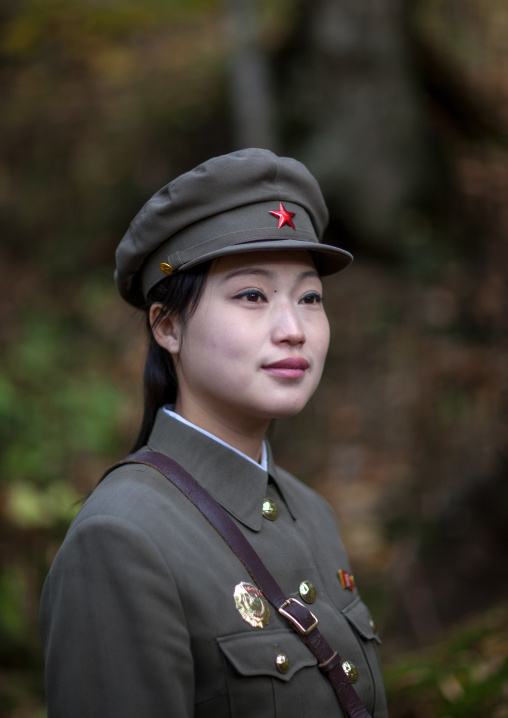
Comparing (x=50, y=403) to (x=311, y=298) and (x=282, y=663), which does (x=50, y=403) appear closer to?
(x=311, y=298)

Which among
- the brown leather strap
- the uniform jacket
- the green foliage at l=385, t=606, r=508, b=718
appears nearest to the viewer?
the uniform jacket

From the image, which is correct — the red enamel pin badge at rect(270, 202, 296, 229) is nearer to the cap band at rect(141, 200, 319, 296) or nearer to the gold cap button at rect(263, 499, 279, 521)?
the cap band at rect(141, 200, 319, 296)

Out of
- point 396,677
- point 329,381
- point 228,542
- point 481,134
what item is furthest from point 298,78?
point 228,542

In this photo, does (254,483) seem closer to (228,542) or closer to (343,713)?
(228,542)

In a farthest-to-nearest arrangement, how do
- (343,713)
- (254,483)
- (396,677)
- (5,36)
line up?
1. (5,36)
2. (396,677)
3. (254,483)
4. (343,713)

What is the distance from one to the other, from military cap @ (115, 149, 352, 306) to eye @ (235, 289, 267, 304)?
11 centimetres

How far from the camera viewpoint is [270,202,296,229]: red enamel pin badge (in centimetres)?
197

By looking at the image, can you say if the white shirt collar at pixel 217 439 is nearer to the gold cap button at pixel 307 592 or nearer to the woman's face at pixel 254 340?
the woman's face at pixel 254 340

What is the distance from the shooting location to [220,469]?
1995 millimetres

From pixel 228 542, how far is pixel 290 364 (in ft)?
1.57

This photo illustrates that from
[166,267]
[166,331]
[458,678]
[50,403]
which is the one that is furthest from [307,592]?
[50,403]

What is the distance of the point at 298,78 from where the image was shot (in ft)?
22.1

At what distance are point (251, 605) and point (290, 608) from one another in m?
0.12

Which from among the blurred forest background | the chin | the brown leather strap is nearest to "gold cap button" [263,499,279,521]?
the brown leather strap
